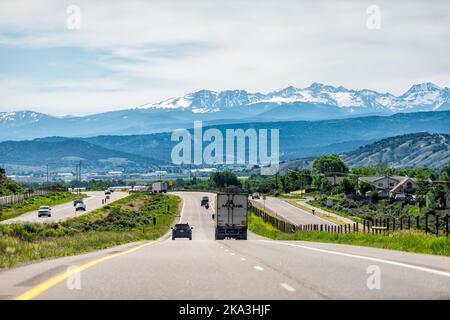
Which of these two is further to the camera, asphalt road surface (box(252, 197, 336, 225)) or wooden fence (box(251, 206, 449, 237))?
asphalt road surface (box(252, 197, 336, 225))

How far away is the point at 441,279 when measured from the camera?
15.6 m

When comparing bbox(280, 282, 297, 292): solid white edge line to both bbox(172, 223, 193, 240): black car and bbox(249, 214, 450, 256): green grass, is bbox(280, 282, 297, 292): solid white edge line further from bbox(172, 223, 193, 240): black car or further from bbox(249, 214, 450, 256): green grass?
bbox(172, 223, 193, 240): black car

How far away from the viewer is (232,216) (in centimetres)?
6562

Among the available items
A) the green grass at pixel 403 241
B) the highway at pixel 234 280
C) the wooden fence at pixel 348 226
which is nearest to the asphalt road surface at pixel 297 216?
the wooden fence at pixel 348 226

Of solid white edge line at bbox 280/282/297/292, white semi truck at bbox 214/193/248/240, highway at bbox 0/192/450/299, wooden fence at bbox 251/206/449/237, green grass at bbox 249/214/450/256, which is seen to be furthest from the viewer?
white semi truck at bbox 214/193/248/240

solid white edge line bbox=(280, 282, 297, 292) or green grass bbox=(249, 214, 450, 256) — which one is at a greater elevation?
solid white edge line bbox=(280, 282, 297, 292)

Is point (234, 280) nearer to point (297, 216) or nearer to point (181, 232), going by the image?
point (181, 232)

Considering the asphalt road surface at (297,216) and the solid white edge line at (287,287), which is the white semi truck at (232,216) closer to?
the asphalt road surface at (297,216)

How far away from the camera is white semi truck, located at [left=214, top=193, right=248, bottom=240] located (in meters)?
65.5

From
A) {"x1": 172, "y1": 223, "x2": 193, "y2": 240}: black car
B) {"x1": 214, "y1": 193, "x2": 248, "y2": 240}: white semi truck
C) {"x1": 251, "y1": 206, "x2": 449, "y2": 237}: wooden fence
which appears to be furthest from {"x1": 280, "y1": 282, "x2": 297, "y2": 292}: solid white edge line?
{"x1": 172, "y1": 223, "x2": 193, "y2": 240}: black car

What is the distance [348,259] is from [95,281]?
852 centimetres
